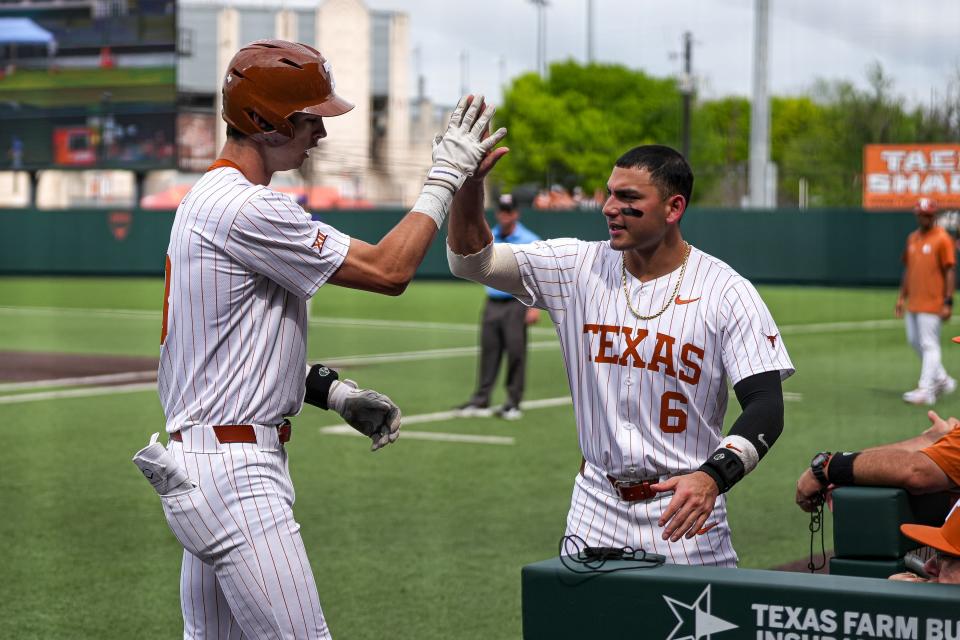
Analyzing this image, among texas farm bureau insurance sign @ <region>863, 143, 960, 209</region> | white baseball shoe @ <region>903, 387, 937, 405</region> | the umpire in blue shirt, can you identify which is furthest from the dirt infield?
texas farm bureau insurance sign @ <region>863, 143, 960, 209</region>

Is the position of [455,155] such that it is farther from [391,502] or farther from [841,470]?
[391,502]

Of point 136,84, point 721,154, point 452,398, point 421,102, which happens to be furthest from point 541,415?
point 721,154

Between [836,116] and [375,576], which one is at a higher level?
[836,116]

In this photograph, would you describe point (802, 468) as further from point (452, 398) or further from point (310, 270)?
point (310, 270)

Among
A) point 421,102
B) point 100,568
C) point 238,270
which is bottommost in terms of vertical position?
point 100,568

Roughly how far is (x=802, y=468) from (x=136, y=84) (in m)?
18.3

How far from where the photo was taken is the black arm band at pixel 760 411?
3.92 metres

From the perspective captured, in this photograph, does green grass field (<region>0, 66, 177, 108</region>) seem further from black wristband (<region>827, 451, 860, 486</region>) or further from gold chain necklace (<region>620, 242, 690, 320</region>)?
black wristband (<region>827, 451, 860, 486</region>)

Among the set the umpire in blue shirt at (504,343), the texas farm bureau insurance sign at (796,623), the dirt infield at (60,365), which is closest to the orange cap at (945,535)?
the texas farm bureau insurance sign at (796,623)

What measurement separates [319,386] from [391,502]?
5103 mm

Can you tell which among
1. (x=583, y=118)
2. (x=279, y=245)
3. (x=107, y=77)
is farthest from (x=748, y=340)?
(x=583, y=118)

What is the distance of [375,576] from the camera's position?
7230mm

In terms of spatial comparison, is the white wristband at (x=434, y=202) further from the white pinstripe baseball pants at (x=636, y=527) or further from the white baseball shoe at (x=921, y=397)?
the white baseball shoe at (x=921, y=397)

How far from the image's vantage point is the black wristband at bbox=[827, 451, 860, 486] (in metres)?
4.43
